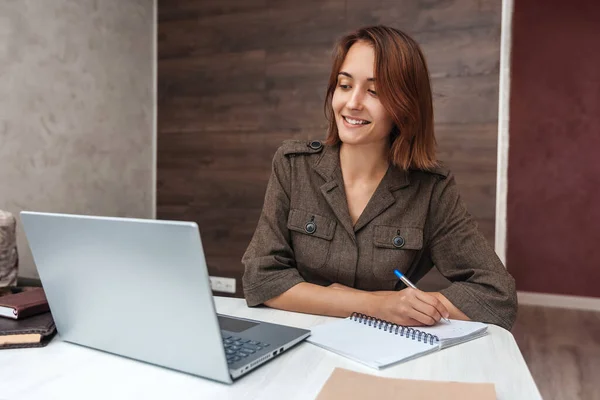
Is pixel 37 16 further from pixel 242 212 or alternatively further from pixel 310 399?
pixel 310 399

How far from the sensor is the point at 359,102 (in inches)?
50.9

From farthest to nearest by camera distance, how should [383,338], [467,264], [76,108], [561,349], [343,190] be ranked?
1. [561,349]
2. [76,108]
3. [343,190]
4. [467,264]
5. [383,338]

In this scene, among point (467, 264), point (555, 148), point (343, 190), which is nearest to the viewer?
point (467, 264)

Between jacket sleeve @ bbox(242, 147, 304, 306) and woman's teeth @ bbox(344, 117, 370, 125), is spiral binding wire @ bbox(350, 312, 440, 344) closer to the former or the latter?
jacket sleeve @ bbox(242, 147, 304, 306)

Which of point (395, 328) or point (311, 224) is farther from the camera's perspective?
point (311, 224)

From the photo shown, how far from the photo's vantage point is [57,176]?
243 centimetres

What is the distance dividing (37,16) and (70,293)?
73.9 inches

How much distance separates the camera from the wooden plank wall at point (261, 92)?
2639 mm

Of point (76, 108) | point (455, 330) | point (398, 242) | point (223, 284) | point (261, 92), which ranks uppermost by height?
point (261, 92)

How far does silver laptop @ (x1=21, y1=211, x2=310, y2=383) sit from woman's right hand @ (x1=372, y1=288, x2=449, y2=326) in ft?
0.71

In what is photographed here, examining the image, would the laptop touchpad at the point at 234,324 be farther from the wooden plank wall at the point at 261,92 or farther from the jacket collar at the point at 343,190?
the wooden plank wall at the point at 261,92

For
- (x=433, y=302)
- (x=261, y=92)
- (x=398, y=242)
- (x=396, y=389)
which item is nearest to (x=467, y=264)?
(x=398, y=242)

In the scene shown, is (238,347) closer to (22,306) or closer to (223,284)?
(22,306)

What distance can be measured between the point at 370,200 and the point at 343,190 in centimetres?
8
